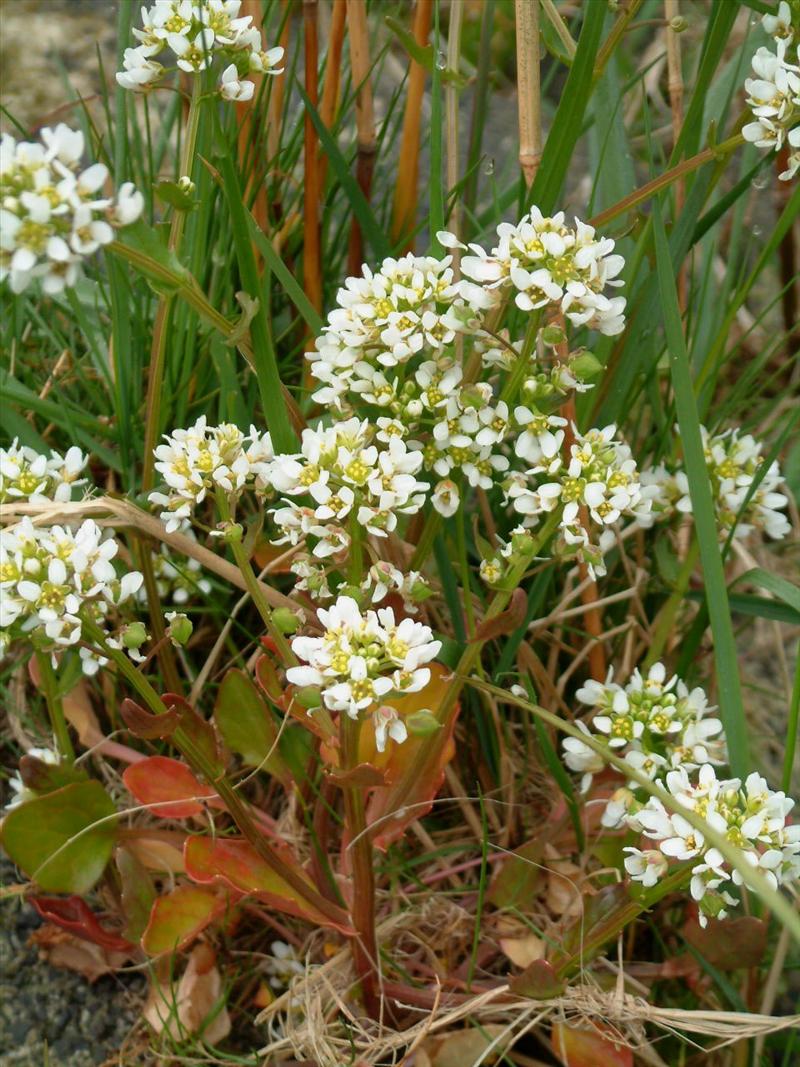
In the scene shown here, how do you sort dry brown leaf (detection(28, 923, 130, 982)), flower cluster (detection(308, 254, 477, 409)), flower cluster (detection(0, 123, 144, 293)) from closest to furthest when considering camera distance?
flower cluster (detection(0, 123, 144, 293))
flower cluster (detection(308, 254, 477, 409))
dry brown leaf (detection(28, 923, 130, 982))

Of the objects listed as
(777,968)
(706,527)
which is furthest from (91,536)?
(777,968)

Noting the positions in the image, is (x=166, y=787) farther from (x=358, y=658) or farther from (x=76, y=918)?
(x=358, y=658)

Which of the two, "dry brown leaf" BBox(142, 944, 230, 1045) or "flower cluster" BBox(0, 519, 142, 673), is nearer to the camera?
"flower cluster" BBox(0, 519, 142, 673)

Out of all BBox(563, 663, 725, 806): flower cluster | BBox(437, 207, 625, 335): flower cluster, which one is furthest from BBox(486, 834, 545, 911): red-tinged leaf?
BBox(437, 207, 625, 335): flower cluster

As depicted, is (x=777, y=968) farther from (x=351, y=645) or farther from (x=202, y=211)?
(x=202, y=211)

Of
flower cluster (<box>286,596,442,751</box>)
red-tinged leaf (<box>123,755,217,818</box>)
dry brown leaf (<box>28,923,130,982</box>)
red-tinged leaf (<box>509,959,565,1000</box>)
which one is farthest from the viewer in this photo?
dry brown leaf (<box>28,923,130,982</box>)

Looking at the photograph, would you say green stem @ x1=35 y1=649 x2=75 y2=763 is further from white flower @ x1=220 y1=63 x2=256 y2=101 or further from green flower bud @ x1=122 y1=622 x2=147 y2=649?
white flower @ x1=220 y1=63 x2=256 y2=101

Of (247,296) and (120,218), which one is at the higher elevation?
(120,218)

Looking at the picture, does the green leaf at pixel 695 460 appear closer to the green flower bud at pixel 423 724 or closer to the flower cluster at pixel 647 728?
the flower cluster at pixel 647 728
